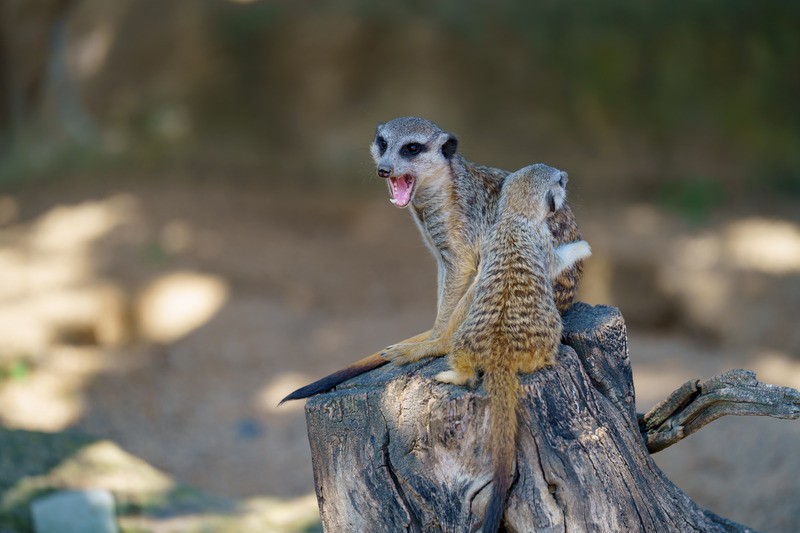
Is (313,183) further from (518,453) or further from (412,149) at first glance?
(518,453)

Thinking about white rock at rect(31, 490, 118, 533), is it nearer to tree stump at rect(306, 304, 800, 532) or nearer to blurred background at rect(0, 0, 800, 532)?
tree stump at rect(306, 304, 800, 532)

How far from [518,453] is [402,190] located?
104 centimetres

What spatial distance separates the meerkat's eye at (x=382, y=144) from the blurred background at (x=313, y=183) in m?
2.72

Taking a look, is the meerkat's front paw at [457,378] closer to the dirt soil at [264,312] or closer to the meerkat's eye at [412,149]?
the meerkat's eye at [412,149]

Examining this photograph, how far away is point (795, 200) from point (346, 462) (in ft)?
18.2

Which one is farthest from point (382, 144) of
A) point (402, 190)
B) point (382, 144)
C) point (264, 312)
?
point (264, 312)

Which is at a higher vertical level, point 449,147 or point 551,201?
point 449,147

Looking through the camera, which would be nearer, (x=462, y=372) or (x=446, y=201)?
(x=462, y=372)

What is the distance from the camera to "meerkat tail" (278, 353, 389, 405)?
2471 millimetres

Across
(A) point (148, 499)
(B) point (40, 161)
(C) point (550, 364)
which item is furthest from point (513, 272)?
(B) point (40, 161)

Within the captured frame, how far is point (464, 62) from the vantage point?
718 centimetres

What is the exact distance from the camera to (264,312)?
627cm

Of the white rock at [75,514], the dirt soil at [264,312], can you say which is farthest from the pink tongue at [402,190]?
the dirt soil at [264,312]

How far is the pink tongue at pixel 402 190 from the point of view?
2.77 metres
